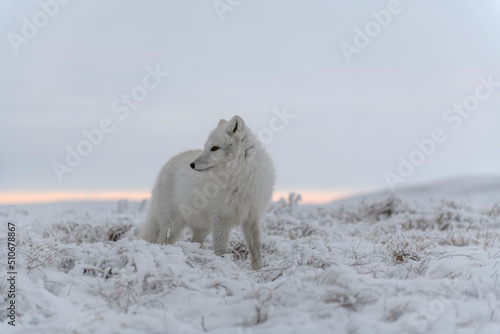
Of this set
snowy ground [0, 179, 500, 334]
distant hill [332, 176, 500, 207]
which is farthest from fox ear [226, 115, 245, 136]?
distant hill [332, 176, 500, 207]

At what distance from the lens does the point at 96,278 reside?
163 inches

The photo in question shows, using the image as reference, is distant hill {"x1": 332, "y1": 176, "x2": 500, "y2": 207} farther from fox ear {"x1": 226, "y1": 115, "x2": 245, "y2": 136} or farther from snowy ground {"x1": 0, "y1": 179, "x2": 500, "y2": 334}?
fox ear {"x1": 226, "y1": 115, "x2": 245, "y2": 136}

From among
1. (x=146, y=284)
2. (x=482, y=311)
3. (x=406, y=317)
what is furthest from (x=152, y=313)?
(x=482, y=311)

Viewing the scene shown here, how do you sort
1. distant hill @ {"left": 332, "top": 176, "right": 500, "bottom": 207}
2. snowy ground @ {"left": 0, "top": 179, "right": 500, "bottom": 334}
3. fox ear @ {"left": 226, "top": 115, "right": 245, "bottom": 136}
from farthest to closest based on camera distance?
1. distant hill @ {"left": 332, "top": 176, "right": 500, "bottom": 207}
2. fox ear @ {"left": 226, "top": 115, "right": 245, "bottom": 136}
3. snowy ground @ {"left": 0, "top": 179, "right": 500, "bottom": 334}

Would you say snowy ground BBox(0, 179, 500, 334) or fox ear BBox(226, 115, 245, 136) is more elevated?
fox ear BBox(226, 115, 245, 136)

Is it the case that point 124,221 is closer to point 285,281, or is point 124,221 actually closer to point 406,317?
point 285,281

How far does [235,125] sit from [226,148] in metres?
0.30

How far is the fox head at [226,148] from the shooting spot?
5.66 meters

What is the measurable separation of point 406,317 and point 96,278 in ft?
8.56

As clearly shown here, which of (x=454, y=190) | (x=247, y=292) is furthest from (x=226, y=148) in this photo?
(x=454, y=190)

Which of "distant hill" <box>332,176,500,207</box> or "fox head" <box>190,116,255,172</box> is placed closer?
"fox head" <box>190,116,255,172</box>

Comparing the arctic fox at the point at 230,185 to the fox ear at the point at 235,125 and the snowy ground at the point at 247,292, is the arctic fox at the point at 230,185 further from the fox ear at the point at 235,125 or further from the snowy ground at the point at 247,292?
the snowy ground at the point at 247,292

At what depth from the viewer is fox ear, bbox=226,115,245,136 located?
18.5ft

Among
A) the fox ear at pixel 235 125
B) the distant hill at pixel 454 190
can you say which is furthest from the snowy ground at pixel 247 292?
the distant hill at pixel 454 190
